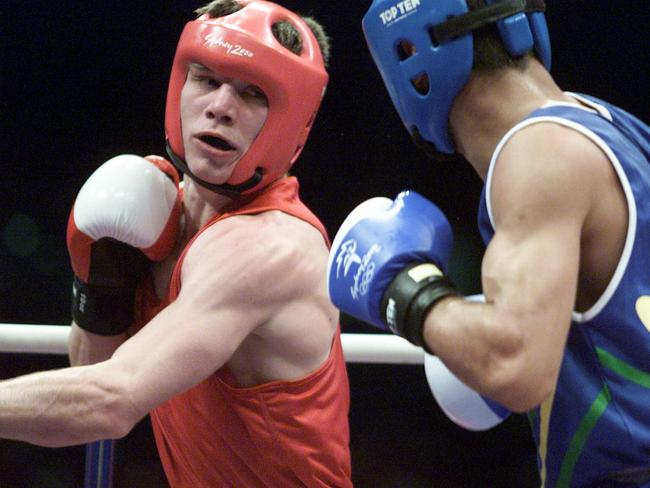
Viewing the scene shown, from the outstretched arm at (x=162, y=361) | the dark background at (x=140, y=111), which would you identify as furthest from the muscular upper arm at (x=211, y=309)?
the dark background at (x=140, y=111)

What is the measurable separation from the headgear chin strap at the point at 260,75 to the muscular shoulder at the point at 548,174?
2.31 feet

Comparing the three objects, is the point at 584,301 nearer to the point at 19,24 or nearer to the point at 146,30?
the point at 146,30

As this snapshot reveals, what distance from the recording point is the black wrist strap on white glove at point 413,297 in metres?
1.08

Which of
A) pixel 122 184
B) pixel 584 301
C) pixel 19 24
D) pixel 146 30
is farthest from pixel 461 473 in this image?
pixel 19 24

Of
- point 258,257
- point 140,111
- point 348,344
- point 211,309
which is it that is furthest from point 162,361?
point 140,111

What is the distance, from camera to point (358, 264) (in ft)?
3.90

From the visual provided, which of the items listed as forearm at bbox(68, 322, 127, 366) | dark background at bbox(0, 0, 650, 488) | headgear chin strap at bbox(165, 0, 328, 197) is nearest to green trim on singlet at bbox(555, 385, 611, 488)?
headgear chin strap at bbox(165, 0, 328, 197)

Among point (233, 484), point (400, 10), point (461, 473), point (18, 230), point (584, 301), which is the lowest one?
point (461, 473)

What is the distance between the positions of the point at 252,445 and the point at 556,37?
247cm

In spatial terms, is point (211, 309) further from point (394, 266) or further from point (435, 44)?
point (435, 44)

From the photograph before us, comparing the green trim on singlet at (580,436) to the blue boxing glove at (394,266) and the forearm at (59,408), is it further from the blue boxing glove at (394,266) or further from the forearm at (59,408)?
the forearm at (59,408)

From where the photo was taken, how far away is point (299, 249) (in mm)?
1649

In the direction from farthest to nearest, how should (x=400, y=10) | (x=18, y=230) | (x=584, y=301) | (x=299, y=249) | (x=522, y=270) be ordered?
(x=18, y=230)
(x=299, y=249)
(x=400, y=10)
(x=584, y=301)
(x=522, y=270)

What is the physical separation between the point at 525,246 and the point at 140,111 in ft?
9.49
